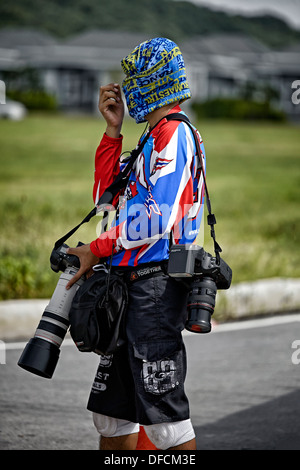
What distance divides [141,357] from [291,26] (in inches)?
2355

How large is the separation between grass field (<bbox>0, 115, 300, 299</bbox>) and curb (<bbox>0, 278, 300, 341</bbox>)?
543mm

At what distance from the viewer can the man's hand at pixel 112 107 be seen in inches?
127

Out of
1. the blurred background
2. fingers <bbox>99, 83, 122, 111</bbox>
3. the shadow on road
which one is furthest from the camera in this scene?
the blurred background

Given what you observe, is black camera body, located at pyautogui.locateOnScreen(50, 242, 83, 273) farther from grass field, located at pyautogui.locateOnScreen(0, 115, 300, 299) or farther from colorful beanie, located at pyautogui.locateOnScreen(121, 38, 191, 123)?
grass field, located at pyautogui.locateOnScreen(0, 115, 300, 299)

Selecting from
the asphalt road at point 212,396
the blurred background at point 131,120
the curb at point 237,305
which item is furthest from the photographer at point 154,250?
the blurred background at point 131,120

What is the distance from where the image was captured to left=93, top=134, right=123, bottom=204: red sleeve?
3.25m

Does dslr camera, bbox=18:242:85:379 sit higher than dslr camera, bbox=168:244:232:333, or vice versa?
dslr camera, bbox=168:244:232:333

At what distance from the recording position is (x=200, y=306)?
2.81 meters

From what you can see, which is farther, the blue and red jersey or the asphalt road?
the asphalt road

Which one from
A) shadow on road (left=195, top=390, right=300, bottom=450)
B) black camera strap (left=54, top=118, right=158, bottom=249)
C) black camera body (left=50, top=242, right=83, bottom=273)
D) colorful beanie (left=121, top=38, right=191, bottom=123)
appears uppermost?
colorful beanie (left=121, top=38, right=191, bottom=123)

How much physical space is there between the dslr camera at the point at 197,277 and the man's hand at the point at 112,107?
2.39 feet

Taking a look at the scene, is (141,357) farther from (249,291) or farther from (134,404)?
(249,291)

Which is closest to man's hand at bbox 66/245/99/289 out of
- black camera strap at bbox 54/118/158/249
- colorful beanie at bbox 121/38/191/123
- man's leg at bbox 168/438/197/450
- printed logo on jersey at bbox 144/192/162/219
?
black camera strap at bbox 54/118/158/249
